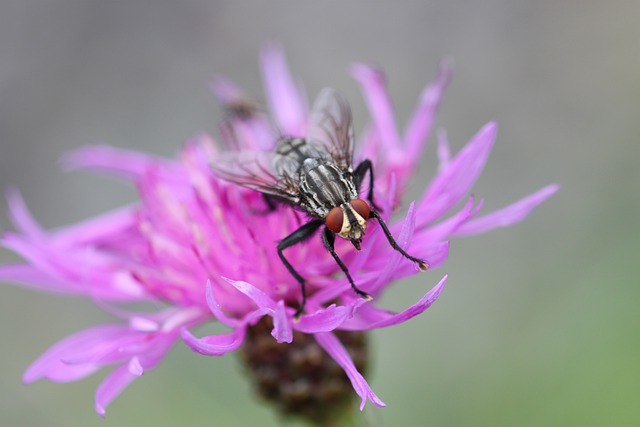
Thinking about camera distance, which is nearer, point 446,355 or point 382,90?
point 382,90

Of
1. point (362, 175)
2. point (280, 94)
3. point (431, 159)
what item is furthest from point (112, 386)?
point (431, 159)

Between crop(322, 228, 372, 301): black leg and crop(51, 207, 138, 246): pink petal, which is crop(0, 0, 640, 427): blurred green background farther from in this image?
crop(51, 207, 138, 246): pink petal

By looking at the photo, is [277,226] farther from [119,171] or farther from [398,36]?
[398,36]

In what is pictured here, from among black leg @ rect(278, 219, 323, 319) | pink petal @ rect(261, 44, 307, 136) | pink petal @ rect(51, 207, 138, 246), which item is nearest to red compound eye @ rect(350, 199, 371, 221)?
black leg @ rect(278, 219, 323, 319)

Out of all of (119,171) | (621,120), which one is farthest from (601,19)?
(119,171)

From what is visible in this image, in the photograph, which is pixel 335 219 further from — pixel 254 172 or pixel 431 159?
pixel 431 159

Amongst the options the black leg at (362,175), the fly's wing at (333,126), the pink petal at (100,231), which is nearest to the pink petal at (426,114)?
the fly's wing at (333,126)

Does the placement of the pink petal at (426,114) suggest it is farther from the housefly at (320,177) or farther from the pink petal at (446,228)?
the pink petal at (446,228)

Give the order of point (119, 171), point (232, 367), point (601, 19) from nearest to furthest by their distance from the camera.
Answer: point (119, 171)
point (232, 367)
point (601, 19)
